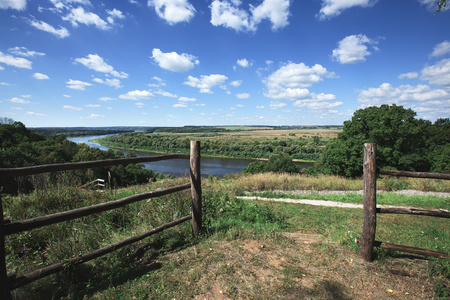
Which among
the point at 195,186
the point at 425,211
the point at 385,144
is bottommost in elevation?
the point at 385,144

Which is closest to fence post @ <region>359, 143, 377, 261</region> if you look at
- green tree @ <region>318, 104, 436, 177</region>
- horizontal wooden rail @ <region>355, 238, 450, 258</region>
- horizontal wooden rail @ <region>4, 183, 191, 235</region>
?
horizontal wooden rail @ <region>355, 238, 450, 258</region>

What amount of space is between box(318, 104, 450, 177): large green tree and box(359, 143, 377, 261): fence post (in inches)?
865

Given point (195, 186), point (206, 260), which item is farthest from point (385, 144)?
point (206, 260)

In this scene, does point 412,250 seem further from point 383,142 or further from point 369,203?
point 383,142

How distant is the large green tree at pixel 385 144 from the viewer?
23188 mm

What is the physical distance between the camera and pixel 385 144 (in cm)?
2541

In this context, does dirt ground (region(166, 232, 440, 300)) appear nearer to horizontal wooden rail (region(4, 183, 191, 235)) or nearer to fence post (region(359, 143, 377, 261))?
fence post (region(359, 143, 377, 261))

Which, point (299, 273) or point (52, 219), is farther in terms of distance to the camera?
point (299, 273)

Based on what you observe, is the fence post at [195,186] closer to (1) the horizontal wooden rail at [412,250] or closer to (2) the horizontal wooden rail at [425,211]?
(1) the horizontal wooden rail at [412,250]

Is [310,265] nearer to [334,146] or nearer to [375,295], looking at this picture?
[375,295]

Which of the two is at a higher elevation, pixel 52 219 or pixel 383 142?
pixel 52 219

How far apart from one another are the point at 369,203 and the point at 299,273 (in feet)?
4.63

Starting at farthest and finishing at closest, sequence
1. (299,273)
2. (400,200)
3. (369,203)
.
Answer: (400,200) < (369,203) < (299,273)

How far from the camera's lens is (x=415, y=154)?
24312 mm
